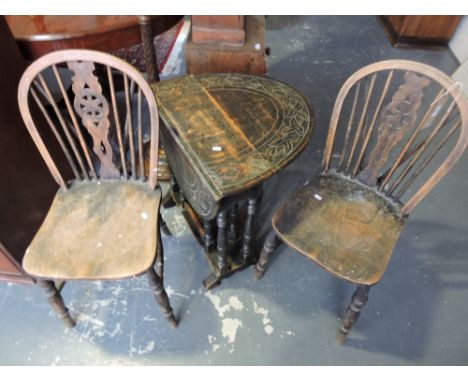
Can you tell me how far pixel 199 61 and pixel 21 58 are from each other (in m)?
0.83

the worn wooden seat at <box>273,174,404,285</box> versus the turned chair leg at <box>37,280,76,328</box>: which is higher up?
the worn wooden seat at <box>273,174,404,285</box>

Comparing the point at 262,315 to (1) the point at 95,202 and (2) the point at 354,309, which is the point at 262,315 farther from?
(1) the point at 95,202

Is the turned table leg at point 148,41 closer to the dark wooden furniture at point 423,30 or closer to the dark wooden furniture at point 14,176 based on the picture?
the dark wooden furniture at point 14,176

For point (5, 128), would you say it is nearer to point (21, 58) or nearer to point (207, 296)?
point (21, 58)

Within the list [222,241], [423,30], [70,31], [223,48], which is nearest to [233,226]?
[222,241]

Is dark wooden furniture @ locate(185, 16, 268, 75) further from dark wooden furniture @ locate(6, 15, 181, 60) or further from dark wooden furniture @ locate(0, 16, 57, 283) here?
dark wooden furniture @ locate(0, 16, 57, 283)

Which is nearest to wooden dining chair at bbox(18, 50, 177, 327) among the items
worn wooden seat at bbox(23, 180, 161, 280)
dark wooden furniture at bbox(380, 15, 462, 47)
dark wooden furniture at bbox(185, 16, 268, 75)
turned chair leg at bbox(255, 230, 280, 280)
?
worn wooden seat at bbox(23, 180, 161, 280)

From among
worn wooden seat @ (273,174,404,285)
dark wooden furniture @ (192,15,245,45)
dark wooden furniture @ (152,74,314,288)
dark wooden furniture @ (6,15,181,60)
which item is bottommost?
worn wooden seat @ (273,174,404,285)

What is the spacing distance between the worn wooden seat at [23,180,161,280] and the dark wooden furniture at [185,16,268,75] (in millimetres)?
838

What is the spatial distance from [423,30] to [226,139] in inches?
112

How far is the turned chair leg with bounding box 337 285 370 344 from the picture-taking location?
4.26 feet

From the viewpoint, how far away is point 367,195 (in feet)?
4.79

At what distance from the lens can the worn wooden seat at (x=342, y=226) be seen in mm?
1257

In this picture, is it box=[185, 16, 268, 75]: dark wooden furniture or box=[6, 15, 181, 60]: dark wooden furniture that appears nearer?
box=[6, 15, 181, 60]: dark wooden furniture
